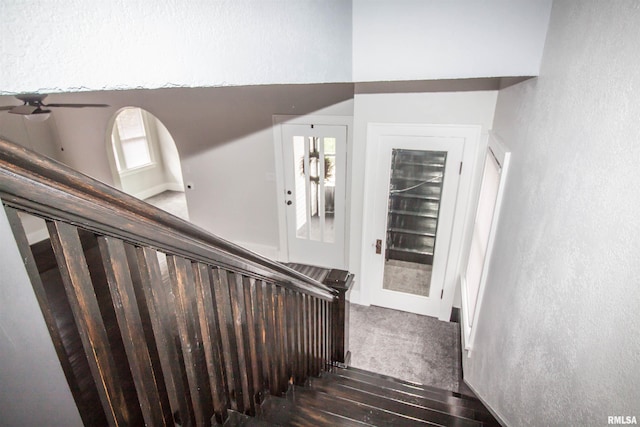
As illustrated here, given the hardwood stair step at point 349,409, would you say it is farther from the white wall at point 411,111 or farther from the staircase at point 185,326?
the white wall at point 411,111

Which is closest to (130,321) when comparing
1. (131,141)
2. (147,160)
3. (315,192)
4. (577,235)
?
(577,235)

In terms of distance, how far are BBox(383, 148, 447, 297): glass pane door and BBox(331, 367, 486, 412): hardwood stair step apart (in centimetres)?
129

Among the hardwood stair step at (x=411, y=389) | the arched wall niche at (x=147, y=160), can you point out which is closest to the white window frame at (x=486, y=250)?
the hardwood stair step at (x=411, y=389)

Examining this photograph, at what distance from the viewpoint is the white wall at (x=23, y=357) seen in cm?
47

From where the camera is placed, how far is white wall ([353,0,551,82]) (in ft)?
4.71


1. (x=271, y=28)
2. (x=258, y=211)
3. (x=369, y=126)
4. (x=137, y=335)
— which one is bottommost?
(x=258, y=211)

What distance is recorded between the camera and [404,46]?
5.19 feet

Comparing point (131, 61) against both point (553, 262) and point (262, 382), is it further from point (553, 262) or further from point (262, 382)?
point (262, 382)

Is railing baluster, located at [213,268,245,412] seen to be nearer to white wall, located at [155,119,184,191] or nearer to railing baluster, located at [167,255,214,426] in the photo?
railing baluster, located at [167,255,214,426]

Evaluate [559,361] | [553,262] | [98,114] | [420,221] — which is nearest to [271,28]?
[553,262]

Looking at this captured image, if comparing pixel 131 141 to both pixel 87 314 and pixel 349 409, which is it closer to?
pixel 349 409

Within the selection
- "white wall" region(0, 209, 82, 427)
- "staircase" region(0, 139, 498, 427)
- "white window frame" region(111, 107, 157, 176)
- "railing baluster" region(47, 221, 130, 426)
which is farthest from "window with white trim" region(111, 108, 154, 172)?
"white wall" region(0, 209, 82, 427)

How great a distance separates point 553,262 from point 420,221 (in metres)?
2.25

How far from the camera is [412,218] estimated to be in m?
3.33
